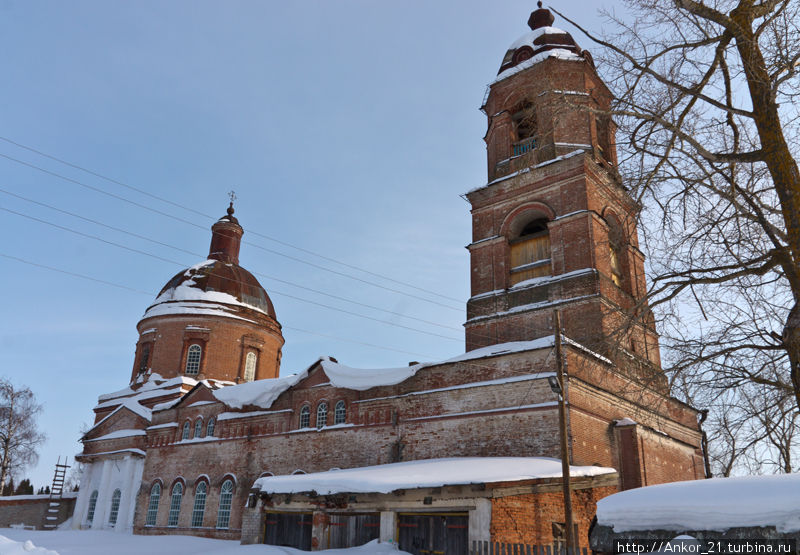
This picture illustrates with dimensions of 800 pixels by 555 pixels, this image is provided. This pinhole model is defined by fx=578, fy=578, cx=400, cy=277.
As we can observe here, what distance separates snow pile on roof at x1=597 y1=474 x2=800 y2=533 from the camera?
5.48m

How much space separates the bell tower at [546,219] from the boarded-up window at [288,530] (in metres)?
8.23

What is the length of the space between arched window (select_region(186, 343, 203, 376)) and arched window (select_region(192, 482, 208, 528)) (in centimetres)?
886

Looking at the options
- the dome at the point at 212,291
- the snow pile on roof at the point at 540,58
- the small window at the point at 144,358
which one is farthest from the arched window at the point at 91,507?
the snow pile on roof at the point at 540,58

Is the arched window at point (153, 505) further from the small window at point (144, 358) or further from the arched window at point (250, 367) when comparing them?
the small window at point (144, 358)

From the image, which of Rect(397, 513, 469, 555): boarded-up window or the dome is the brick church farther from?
the dome

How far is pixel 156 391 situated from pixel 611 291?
75.0 ft

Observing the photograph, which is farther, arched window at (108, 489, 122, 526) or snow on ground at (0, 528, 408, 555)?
arched window at (108, 489, 122, 526)

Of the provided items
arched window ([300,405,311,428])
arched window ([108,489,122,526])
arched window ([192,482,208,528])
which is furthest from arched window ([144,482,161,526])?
arched window ([300,405,311,428])

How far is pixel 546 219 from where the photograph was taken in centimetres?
2042

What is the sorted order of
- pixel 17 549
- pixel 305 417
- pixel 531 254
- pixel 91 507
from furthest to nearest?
pixel 91 507 → pixel 305 417 → pixel 531 254 → pixel 17 549

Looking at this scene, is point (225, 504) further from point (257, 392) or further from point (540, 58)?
point (540, 58)

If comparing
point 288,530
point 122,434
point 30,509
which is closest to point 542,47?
point 288,530

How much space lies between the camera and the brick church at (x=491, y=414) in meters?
11.8

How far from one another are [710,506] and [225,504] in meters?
19.5
